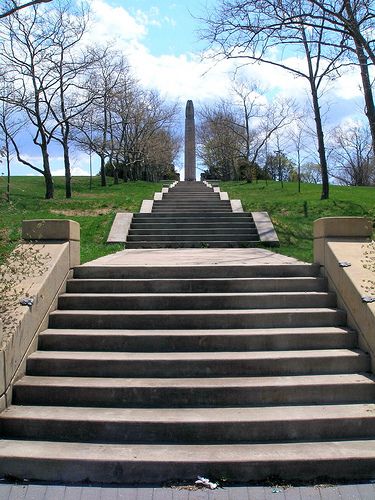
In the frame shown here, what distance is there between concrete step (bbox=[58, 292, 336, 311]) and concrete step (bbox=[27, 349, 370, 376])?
1.06m

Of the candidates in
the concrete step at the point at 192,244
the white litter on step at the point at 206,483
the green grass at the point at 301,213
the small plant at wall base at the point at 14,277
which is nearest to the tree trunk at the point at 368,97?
the green grass at the point at 301,213

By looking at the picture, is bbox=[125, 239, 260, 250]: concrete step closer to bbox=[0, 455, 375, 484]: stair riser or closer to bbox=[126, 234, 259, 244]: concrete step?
bbox=[126, 234, 259, 244]: concrete step

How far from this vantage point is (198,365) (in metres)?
4.81

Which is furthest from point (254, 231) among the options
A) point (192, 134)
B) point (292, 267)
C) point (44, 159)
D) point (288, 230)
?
point (192, 134)

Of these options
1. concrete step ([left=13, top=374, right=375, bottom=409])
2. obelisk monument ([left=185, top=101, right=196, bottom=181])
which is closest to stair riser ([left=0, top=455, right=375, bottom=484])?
concrete step ([left=13, top=374, right=375, bottom=409])

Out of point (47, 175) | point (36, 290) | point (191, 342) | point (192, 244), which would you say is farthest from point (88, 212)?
point (191, 342)

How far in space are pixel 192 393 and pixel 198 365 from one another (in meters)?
0.40

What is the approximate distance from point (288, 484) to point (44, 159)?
22.2 m

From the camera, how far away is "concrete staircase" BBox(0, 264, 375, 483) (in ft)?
12.1

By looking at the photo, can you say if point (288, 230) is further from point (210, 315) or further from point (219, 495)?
point (219, 495)

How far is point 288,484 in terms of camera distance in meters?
3.59

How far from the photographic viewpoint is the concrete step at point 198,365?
4805 millimetres

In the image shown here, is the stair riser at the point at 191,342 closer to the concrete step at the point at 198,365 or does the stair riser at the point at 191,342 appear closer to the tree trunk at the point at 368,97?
the concrete step at the point at 198,365

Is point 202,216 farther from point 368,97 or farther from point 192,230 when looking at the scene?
point 368,97
